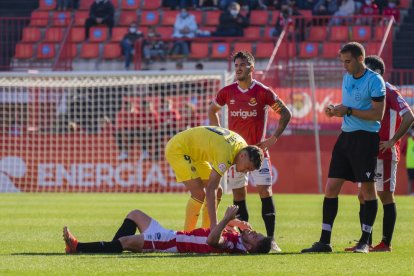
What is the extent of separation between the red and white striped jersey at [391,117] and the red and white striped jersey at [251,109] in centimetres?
141

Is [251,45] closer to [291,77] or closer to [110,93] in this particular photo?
[291,77]

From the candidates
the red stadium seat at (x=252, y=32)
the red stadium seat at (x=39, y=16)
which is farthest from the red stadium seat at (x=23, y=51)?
the red stadium seat at (x=252, y=32)

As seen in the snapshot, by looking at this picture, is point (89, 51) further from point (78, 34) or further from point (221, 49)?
point (221, 49)

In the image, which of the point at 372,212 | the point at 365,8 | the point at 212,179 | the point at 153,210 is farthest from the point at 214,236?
the point at 365,8

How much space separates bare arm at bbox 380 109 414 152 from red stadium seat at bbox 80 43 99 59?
22.8m

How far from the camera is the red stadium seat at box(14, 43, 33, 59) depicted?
111 ft

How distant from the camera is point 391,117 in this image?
42.9 ft

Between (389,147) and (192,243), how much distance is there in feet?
8.67

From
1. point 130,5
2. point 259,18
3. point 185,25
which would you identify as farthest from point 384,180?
point 130,5

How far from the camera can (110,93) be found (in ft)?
94.9

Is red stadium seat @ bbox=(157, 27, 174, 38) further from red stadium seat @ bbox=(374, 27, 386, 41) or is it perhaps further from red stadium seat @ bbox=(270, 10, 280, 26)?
red stadium seat @ bbox=(374, 27, 386, 41)

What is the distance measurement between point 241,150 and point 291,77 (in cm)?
1778

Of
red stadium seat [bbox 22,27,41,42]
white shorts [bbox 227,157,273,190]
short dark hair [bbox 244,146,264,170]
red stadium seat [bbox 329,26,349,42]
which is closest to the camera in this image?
short dark hair [bbox 244,146,264,170]

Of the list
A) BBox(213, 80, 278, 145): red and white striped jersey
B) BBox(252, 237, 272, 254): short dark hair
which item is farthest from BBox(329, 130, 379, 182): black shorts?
BBox(213, 80, 278, 145): red and white striped jersey
